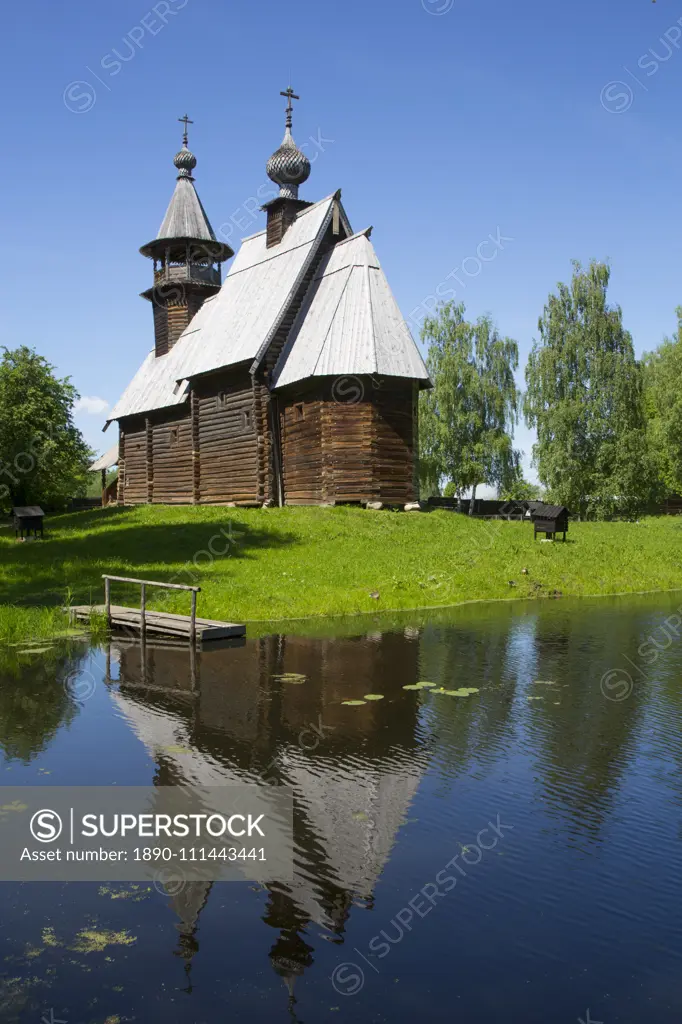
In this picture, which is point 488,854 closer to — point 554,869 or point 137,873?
point 554,869

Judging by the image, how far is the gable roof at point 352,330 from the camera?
29.4 metres

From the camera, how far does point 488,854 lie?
6.53 metres

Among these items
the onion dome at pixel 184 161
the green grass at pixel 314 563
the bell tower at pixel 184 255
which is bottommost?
the green grass at pixel 314 563

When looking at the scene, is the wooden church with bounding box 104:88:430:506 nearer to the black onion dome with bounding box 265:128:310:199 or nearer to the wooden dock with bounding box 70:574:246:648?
the black onion dome with bounding box 265:128:310:199

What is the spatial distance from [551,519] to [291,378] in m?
10.2

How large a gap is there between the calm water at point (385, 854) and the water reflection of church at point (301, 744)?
3 centimetres

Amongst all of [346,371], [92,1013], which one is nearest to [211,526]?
[346,371]

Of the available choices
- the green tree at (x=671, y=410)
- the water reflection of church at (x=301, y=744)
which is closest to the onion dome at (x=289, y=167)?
the green tree at (x=671, y=410)

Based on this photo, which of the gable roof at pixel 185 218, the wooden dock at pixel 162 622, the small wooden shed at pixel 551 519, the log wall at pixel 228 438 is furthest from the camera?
the gable roof at pixel 185 218

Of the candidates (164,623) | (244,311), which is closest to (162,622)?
(164,623)

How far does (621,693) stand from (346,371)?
751 inches

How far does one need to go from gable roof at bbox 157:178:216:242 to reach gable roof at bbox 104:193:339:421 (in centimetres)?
348

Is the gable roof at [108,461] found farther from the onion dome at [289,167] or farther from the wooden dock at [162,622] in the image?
the wooden dock at [162,622]

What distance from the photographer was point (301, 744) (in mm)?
9352
